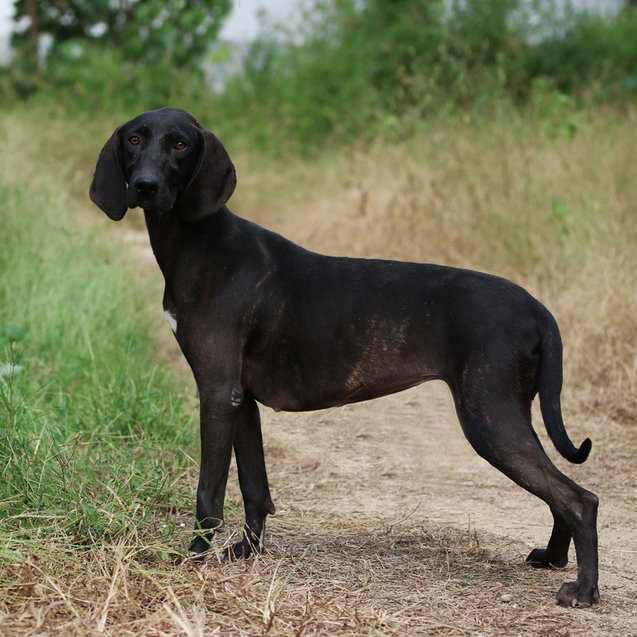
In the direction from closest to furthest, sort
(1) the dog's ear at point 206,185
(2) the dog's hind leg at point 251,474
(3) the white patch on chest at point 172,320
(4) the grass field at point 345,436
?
1. (4) the grass field at point 345,436
2. (1) the dog's ear at point 206,185
3. (3) the white patch on chest at point 172,320
4. (2) the dog's hind leg at point 251,474

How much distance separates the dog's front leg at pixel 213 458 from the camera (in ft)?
11.1

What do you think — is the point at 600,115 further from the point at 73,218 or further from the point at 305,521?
the point at 305,521

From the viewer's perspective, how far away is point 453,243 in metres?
8.63

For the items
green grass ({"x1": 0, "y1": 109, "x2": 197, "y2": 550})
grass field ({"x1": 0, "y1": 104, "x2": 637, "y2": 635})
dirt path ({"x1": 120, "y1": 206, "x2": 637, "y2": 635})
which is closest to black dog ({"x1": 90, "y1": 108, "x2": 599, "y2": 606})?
dirt path ({"x1": 120, "y1": 206, "x2": 637, "y2": 635})

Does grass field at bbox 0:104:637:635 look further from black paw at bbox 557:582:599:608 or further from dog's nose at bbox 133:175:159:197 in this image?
dog's nose at bbox 133:175:159:197

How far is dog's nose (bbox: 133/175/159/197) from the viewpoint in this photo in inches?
126

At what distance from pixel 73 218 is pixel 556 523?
6.63 m

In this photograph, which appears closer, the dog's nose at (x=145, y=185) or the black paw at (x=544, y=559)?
the dog's nose at (x=145, y=185)

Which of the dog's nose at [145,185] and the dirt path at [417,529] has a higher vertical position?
the dog's nose at [145,185]

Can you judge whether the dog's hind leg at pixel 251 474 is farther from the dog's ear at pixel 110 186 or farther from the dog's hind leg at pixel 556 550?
the dog's hind leg at pixel 556 550

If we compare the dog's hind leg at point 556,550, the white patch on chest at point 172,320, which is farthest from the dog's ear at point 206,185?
the dog's hind leg at point 556,550

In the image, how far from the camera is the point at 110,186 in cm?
346

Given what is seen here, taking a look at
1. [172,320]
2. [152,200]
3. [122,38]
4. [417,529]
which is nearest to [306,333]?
[172,320]

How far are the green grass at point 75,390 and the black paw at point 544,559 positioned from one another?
1.46m
